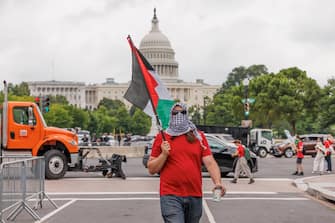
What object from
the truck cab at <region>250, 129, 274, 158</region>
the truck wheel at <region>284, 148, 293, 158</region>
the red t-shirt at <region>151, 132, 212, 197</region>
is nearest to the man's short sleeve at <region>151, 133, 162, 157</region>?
the red t-shirt at <region>151, 132, 212, 197</region>

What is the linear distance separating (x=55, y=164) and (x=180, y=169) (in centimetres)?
1847

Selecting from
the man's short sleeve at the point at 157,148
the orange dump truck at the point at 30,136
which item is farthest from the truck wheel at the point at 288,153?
the man's short sleeve at the point at 157,148

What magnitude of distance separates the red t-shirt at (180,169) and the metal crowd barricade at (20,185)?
455cm

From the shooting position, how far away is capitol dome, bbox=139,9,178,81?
184m

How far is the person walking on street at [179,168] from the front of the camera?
7809mm

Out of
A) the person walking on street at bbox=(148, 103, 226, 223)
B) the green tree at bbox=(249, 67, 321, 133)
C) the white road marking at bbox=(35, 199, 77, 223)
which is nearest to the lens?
the person walking on street at bbox=(148, 103, 226, 223)

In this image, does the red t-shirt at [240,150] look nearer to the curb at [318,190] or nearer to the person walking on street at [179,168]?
the curb at [318,190]

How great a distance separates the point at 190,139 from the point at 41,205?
29.8 feet

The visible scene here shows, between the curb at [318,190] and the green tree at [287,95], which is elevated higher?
the green tree at [287,95]

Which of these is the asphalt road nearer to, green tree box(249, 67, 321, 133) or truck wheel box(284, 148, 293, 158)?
truck wheel box(284, 148, 293, 158)

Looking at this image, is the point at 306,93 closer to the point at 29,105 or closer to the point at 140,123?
the point at 29,105

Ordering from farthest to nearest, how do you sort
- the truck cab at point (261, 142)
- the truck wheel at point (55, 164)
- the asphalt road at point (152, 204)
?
1. the truck cab at point (261, 142)
2. the truck wheel at point (55, 164)
3. the asphalt road at point (152, 204)

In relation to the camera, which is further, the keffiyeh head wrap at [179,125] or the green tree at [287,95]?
the green tree at [287,95]

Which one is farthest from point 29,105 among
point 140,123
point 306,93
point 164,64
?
point 164,64
